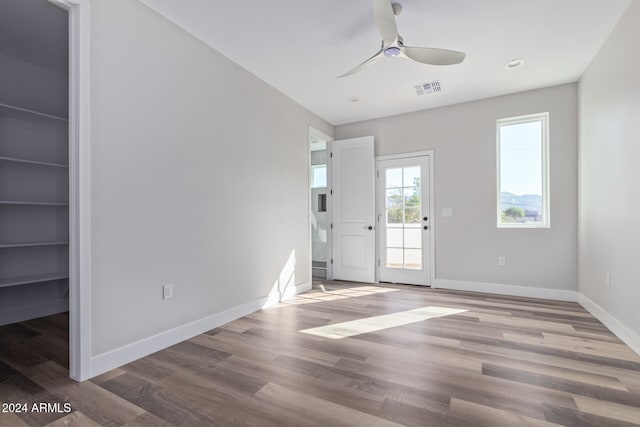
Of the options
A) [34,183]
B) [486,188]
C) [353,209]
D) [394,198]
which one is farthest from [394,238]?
[34,183]

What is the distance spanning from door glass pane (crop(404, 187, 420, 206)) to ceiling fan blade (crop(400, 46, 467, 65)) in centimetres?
240

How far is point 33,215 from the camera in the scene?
327 centimetres

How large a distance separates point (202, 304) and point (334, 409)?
1669 mm

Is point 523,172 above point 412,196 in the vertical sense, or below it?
above

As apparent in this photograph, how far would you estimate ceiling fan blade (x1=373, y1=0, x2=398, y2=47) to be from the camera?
212cm

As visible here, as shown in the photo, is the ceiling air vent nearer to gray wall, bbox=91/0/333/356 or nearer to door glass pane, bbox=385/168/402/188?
door glass pane, bbox=385/168/402/188

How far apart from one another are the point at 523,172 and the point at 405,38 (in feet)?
8.61

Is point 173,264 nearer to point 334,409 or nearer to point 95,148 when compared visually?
point 95,148

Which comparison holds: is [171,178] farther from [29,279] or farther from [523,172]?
[523,172]

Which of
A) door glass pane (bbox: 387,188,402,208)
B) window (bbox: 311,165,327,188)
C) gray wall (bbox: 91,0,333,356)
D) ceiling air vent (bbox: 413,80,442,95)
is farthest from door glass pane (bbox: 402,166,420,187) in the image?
gray wall (bbox: 91,0,333,356)

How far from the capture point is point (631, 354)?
2.31m

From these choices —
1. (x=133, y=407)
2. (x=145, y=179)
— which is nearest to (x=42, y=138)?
(x=145, y=179)

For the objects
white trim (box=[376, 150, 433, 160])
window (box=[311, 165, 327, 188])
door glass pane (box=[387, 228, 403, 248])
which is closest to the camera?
white trim (box=[376, 150, 433, 160])

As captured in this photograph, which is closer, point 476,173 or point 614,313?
point 614,313
